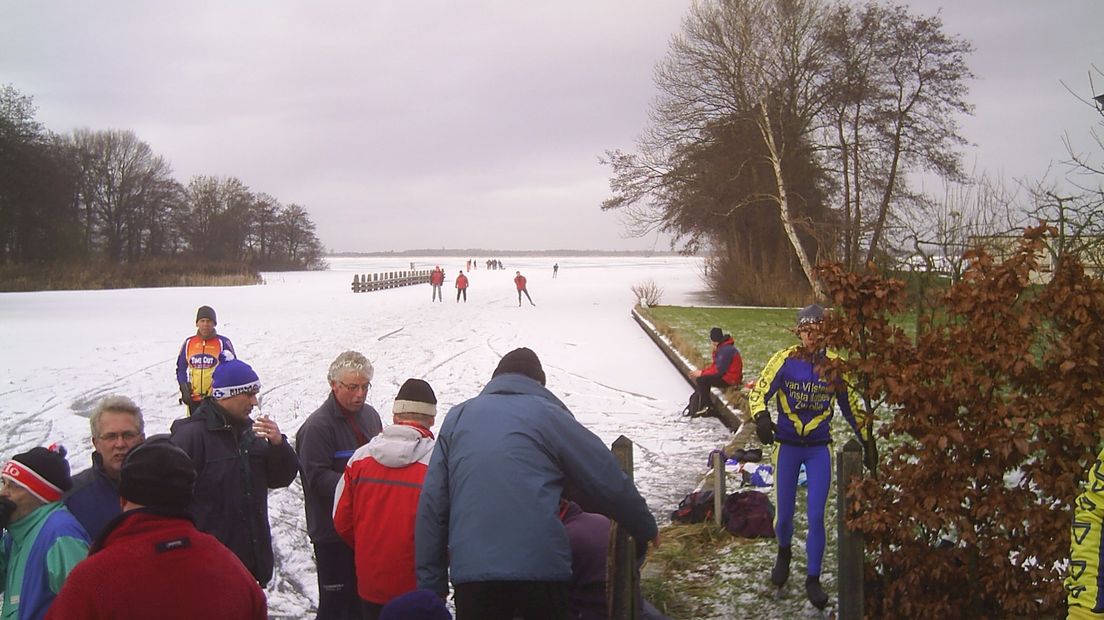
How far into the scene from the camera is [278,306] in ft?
99.8

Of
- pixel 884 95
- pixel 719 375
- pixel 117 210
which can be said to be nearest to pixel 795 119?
pixel 884 95

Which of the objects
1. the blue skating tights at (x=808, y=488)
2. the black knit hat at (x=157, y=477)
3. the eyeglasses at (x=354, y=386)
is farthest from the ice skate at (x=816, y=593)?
the black knit hat at (x=157, y=477)

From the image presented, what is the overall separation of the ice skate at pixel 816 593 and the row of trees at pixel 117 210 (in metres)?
47.1

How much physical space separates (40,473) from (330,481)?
1454 mm

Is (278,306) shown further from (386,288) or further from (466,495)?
(466,495)

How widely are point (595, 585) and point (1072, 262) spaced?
2530mm

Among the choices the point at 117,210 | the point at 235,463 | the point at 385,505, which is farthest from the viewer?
the point at 117,210

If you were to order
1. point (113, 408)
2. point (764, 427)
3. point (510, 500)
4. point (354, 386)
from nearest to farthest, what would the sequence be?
1. point (510, 500)
2. point (113, 408)
3. point (354, 386)
4. point (764, 427)

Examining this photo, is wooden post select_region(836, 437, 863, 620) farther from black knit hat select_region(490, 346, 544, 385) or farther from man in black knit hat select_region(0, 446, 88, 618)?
man in black knit hat select_region(0, 446, 88, 618)

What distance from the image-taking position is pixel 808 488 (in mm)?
4863

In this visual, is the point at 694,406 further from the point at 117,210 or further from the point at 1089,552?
the point at 117,210

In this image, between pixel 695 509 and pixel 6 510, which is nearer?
pixel 6 510

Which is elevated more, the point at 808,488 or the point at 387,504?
the point at 387,504

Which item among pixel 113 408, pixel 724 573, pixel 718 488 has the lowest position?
pixel 724 573
